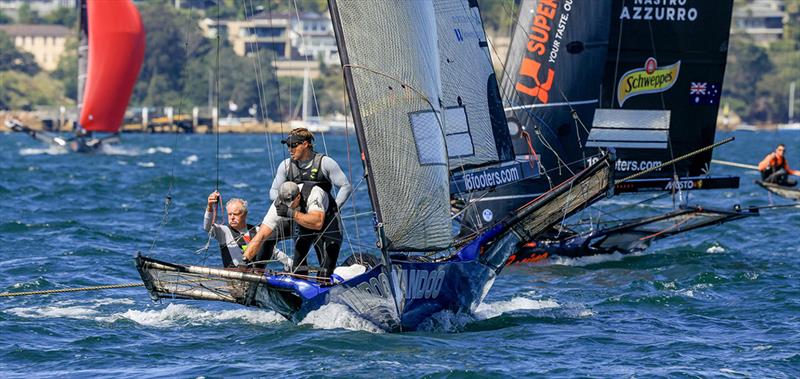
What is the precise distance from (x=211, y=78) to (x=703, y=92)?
11838 cm

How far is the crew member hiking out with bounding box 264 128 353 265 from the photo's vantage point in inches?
513

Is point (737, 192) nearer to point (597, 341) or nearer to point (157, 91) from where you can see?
point (597, 341)

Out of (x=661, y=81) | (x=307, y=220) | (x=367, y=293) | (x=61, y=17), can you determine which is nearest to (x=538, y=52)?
(x=661, y=81)

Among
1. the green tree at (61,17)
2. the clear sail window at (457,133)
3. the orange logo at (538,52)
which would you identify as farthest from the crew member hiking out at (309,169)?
the green tree at (61,17)

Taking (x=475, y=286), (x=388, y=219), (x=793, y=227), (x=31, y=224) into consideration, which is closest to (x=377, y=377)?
(x=388, y=219)

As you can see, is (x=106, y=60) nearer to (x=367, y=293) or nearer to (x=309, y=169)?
(x=309, y=169)

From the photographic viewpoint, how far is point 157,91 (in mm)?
139625

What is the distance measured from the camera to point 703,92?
878 inches

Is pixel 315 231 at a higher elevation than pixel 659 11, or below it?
below

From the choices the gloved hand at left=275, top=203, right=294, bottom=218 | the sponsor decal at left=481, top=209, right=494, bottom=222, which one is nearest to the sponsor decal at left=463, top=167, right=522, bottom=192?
the sponsor decal at left=481, top=209, right=494, bottom=222

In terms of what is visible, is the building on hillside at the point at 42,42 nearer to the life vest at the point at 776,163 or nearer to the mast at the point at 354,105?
the life vest at the point at 776,163

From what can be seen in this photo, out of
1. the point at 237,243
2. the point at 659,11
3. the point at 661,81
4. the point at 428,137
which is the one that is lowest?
the point at 237,243

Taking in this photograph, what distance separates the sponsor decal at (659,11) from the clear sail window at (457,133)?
5.73m

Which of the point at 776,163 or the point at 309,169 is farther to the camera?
the point at 776,163
